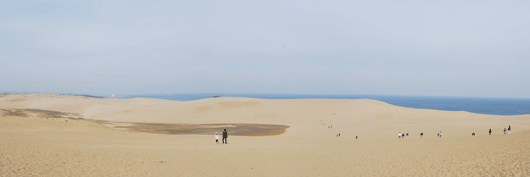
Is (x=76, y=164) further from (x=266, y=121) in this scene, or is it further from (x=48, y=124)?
(x=266, y=121)

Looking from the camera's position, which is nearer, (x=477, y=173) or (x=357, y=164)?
(x=477, y=173)

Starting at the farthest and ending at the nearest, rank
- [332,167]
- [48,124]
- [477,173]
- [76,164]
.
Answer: [48,124] < [332,167] < [76,164] < [477,173]

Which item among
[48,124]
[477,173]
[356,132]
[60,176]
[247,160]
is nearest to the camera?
[60,176]

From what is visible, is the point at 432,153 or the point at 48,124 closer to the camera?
the point at 432,153

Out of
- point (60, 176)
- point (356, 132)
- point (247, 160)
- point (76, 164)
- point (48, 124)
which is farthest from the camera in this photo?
point (356, 132)

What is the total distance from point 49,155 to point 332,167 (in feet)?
47.2

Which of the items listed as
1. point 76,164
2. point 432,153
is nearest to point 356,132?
point 432,153

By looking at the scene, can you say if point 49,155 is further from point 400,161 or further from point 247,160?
point 400,161

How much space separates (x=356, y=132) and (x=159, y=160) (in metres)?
29.4

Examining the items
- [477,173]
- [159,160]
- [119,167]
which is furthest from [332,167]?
[119,167]

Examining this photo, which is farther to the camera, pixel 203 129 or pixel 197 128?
pixel 197 128

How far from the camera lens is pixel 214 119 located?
2421 inches

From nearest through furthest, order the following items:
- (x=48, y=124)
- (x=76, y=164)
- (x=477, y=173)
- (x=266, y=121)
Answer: (x=477, y=173)
(x=76, y=164)
(x=48, y=124)
(x=266, y=121)

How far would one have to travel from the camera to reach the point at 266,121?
5966 cm
